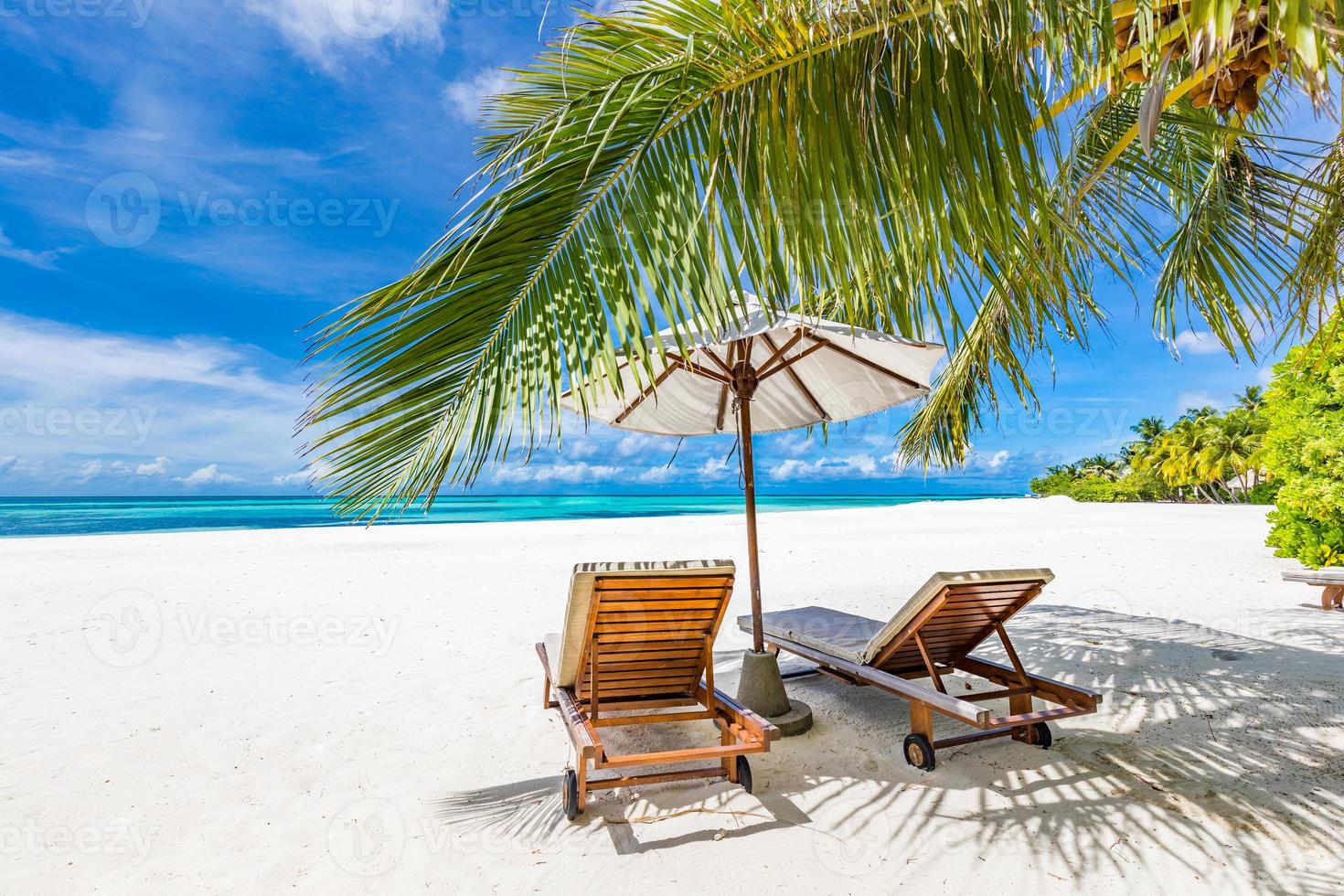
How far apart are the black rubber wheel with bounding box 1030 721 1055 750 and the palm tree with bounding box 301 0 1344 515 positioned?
235 cm

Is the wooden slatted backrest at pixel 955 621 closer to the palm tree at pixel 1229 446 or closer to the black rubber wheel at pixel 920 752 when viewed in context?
the black rubber wheel at pixel 920 752

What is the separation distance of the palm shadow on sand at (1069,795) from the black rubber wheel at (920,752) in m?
0.05

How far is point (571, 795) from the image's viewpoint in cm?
278

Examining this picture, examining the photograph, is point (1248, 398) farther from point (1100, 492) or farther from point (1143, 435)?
point (1100, 492)

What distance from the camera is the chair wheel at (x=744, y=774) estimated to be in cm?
295

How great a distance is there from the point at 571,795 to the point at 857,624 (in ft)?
7.62

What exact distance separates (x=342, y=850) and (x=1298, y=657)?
6061mm

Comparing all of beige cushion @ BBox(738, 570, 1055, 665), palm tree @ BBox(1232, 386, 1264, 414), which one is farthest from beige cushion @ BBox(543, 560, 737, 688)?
palm tree @ BBox(1232, 386, 1264, 414)

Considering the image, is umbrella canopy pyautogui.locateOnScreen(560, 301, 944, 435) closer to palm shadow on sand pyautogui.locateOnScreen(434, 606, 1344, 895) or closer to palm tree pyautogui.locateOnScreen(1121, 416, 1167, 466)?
palm shadow on sand pyautogui.locateOnScreen(434, 606, 1344, 895)

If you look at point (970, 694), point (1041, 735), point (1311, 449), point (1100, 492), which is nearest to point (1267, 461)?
point (1311, 449)

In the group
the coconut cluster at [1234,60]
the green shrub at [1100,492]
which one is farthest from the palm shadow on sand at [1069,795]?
the green shrub at [1100,492]

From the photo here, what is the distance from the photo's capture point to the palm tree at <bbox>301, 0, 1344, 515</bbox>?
1649mm

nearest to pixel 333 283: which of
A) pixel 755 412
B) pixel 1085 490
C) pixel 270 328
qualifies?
pixel 270 328

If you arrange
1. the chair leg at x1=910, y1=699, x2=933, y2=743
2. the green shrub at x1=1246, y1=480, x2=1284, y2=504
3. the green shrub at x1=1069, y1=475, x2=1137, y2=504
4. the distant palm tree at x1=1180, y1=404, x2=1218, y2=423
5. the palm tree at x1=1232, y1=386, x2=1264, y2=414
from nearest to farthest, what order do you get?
the chair leg at x1=910, y1=699, x2=933, y2=743
the green shrub at x1=1246, y1=480, x2=1284, y2=504
the green shrub at x1=1069, y1=475, x2=1137, y2=504
the distant palm tree at x1=1180, y1=404, x2=1218, y2=423
the palm tree at x1=1232, y1=386, x2=1264, y2=414
